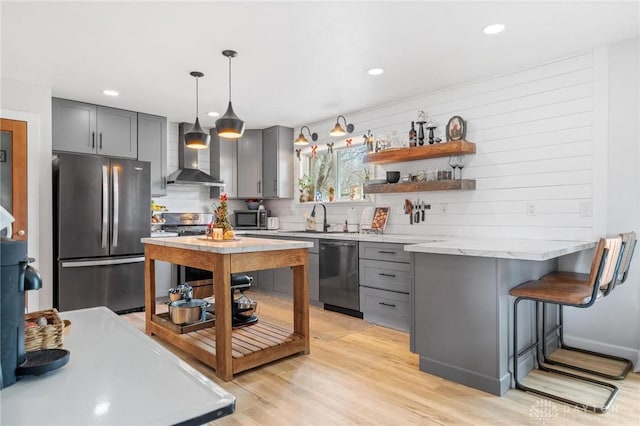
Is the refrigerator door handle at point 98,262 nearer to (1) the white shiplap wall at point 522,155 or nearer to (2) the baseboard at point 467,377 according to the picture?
(1) the white shiplap wall at point 522,155

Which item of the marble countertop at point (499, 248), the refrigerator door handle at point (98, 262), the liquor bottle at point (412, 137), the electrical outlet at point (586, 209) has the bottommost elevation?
the refrigerator door handle at point (98, 262)

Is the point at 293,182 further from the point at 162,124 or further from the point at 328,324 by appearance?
the point at 328,324

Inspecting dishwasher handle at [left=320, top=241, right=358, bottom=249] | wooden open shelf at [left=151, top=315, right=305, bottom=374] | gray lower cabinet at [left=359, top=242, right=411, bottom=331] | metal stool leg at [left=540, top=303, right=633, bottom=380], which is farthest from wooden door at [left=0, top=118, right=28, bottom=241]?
metal stool leg at [left=540, top=303, right=633, bottom=380]

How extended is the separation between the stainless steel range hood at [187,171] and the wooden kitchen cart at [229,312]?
194 centimetres

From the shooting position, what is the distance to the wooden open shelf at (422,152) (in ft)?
12.1

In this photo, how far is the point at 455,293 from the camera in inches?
102

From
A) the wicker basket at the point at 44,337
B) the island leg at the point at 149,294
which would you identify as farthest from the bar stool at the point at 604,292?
the island leg at the point at 149,294

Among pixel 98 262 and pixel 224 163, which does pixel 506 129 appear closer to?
pixel 224 163

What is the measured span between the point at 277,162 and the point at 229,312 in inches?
133

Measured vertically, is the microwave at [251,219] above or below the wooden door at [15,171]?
below

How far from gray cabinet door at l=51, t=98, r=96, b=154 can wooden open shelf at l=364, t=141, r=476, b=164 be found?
127 inches

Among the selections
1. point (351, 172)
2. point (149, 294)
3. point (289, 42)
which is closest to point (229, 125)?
point (289, 42)

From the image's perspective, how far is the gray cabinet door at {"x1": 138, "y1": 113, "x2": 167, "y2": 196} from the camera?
5.00 m

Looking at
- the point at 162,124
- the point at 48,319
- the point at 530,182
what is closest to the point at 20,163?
the point at 162,124
